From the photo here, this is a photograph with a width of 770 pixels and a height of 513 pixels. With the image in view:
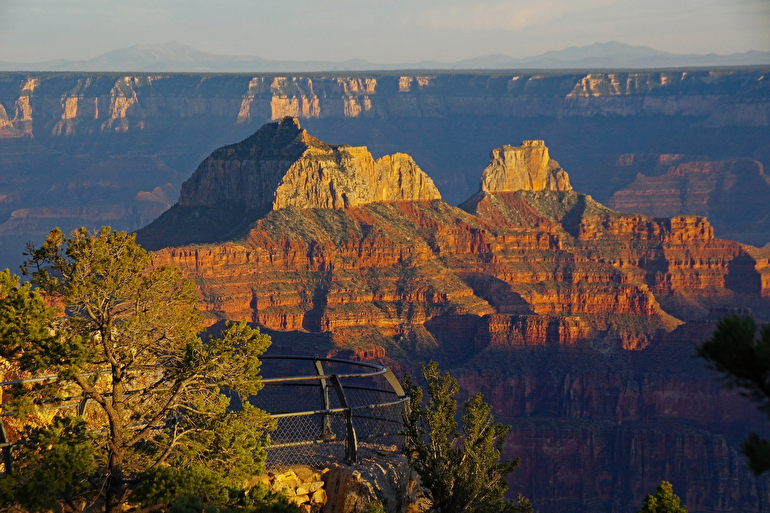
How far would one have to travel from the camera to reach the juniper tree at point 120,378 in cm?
2911

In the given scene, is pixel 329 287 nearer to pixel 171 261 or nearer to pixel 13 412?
pixel 171 261

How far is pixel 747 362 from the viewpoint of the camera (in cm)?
2000

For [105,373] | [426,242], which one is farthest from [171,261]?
[105,373]

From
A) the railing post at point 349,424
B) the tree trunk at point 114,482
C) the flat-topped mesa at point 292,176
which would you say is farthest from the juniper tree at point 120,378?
the flat-topped mesa at point 292,176

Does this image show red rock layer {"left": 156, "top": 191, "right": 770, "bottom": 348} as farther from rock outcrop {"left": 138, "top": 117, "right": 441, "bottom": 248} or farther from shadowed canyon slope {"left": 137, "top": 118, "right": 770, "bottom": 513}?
rock outcrop {"left": 138, "top": 117, "right": 441, "bottom": 248}

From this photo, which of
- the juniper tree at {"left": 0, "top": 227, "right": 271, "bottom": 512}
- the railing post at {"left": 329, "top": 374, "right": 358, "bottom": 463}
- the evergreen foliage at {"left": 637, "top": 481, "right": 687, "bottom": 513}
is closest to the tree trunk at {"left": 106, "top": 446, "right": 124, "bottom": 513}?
the juniper tree at {"left": 0, "top": 227, "right": 271, "bottom": 512}

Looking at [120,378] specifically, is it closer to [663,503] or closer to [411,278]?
[663,503]

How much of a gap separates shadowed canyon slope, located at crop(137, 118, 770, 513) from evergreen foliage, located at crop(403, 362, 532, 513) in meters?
95.6

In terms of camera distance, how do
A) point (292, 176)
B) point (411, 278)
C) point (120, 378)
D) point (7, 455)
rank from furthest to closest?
point (411, 278), point (292, 176), point (120, 378), point (7, 455)

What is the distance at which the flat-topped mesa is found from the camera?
569ft

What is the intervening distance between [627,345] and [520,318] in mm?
15712

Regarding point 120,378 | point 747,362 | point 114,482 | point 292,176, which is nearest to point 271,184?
point 292,176

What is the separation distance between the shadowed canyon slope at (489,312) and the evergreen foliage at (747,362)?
366 ft

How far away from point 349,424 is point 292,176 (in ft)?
463
